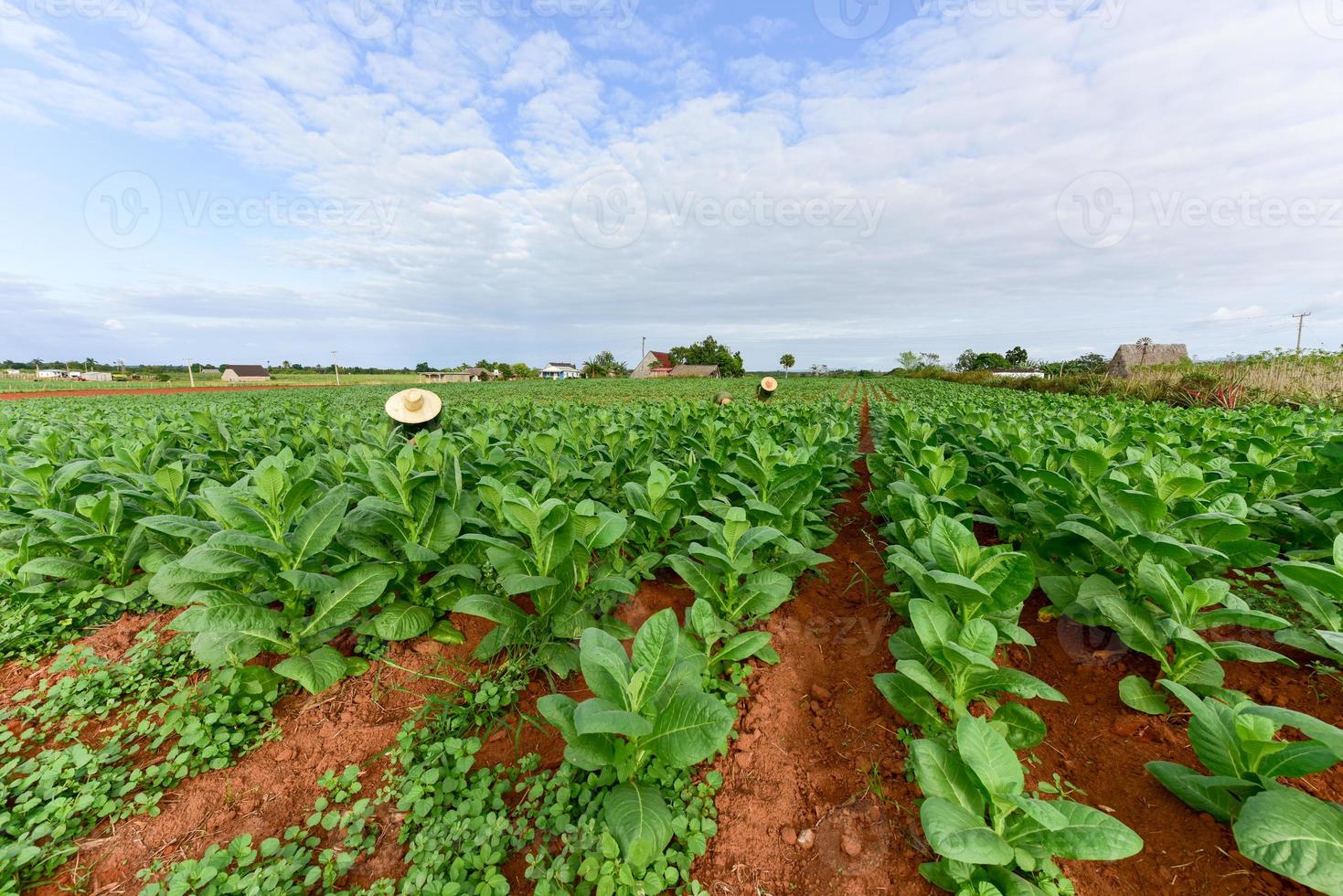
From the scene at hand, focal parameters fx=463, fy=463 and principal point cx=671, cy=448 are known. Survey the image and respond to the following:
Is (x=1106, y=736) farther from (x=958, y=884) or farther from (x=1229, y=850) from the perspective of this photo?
(x=958, y=884)

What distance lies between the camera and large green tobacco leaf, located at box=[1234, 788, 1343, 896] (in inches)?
47.9

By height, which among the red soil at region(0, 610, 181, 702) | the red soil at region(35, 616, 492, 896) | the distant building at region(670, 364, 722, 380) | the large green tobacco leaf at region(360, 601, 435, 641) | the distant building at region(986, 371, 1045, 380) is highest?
the distant building at region(670, 364, 722, 380)

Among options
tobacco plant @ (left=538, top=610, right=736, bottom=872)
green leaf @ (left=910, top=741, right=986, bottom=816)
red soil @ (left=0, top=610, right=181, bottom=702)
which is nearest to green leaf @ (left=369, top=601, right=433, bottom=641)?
tobacco plant @ (left=538, top=610, right=736, bottom=872)

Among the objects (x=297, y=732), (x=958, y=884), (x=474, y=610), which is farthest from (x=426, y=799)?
(x=958, y=884)

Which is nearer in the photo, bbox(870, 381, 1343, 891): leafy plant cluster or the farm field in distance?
bbox(870, 381, 1343, 891): leafy plant cluster

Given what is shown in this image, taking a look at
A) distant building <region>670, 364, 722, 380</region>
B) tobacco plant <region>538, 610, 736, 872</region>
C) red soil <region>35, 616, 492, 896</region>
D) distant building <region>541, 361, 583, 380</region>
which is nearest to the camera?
tobacco plant <region>538, 610, 736, 872</region>

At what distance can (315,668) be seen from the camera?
241 centimetres

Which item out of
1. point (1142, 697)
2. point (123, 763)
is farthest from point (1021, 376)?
point (123, 763)

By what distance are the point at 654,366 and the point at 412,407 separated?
90.5m

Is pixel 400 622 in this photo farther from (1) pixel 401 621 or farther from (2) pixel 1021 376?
(2) pixel 1021 376

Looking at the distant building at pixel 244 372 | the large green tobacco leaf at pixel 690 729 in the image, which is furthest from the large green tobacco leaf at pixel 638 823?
the distant building at pixel 244 372

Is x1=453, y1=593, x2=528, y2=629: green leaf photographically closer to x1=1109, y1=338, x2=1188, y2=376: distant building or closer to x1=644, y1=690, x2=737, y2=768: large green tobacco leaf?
x1=644, y1=690, x2=737, y2=768: large green tobacco leaf

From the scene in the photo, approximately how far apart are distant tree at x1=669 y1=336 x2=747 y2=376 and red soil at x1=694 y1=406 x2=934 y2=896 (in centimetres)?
9339

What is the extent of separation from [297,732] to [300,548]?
93cm
